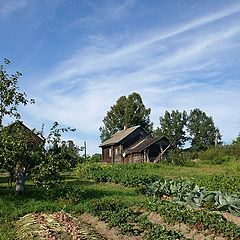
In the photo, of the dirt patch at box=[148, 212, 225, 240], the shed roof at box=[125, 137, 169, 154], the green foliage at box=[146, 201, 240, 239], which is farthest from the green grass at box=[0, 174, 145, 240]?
the shed roof at box=[125, 137, 169, 154]

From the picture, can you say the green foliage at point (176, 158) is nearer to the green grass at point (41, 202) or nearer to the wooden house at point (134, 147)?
the wooden house at point (134, 147)

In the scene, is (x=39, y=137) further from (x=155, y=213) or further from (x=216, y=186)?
(x=216, y=186)

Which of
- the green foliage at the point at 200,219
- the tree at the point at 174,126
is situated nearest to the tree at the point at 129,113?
the tree at the point at 174,126

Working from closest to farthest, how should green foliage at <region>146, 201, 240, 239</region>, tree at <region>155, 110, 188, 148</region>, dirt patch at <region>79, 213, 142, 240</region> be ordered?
green foliage at <region>146, 201, 240, 239</region>, dirt patch at <region>79, 213, 142, 240</region>, tree at <region>155, 110, 188, 148</region>

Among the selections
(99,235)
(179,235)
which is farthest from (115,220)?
(179,235)

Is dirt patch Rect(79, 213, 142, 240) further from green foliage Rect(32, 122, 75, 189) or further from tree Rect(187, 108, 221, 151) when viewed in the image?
tree Rect(187, 108, 221, 151)

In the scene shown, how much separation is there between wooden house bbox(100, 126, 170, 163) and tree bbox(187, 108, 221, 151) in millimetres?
28277

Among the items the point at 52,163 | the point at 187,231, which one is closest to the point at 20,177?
the point at 52,163

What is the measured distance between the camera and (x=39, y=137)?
14297mm

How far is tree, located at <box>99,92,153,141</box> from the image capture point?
204 ft

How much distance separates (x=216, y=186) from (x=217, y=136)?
57353 mm

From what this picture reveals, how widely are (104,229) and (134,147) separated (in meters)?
37.0

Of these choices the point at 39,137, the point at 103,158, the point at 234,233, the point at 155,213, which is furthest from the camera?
the point at 103,158

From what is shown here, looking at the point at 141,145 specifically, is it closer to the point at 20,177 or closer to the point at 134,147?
the point at 134,147
